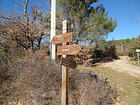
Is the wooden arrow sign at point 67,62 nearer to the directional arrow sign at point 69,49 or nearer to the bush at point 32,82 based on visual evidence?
the directional arrow sign at point 69,49

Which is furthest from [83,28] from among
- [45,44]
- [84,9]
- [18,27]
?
[18,27]

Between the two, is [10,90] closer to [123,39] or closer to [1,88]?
[1,88]

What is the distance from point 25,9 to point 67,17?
4.31 m

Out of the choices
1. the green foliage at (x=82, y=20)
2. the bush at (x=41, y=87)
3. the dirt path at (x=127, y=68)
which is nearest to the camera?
the bush at (x=41, y=87)

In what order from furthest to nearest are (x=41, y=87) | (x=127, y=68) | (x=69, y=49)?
(x=127, y=68)
(x=41, y=87)
(x=69, y=49)

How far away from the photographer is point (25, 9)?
23.3 feet

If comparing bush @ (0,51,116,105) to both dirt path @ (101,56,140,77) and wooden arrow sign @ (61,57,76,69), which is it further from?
dirt path @ (101,56,140,77)

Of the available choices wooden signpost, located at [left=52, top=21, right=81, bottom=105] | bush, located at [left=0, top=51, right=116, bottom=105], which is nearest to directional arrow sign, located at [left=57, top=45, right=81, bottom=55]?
wooden signpost, located at [left=52, top=21, right=81, bottom=105]

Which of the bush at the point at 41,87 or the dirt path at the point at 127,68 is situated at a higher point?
the bush at the point at 41,87

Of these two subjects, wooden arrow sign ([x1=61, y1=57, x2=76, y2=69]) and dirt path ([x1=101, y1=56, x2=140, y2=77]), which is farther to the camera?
dirt path ([x1=101, y1=56, x2=140, y2=77])

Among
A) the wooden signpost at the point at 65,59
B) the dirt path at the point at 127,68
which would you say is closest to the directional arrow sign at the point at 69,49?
the wooden signpost at the point at 65,59

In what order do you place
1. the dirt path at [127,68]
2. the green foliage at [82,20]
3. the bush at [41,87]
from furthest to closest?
the green foliage at [82,20], the dirt path at [127,68], the bush at [41,87]

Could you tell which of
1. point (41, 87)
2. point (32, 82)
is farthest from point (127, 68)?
point (32, 82)

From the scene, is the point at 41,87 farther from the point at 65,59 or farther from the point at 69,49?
the point at 69,49
